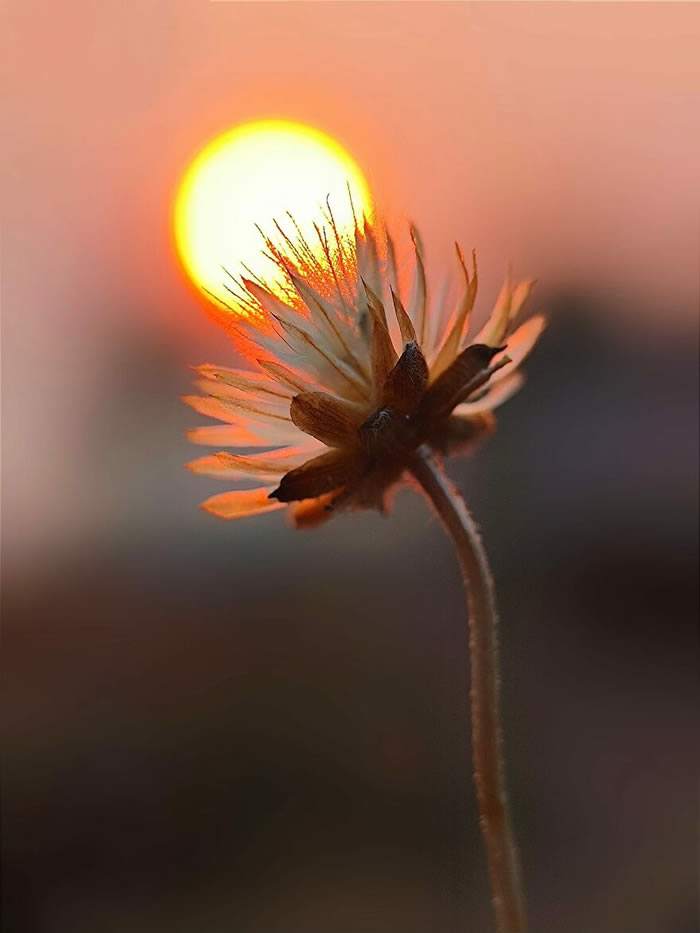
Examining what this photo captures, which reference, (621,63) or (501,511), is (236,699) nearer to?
(501,511)

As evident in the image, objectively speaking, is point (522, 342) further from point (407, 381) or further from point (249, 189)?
point (249, 189)

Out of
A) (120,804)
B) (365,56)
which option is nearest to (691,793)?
(120,804)

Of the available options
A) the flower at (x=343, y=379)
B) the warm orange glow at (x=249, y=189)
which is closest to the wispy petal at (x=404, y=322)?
the flower at (x=343, y=379)

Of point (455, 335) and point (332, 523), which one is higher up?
point (455, 335)

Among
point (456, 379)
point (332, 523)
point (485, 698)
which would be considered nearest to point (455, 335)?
point (456, 379)

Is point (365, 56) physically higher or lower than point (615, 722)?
higher
